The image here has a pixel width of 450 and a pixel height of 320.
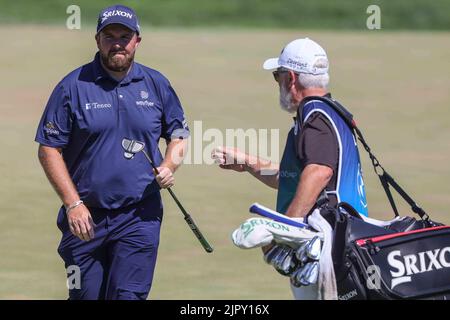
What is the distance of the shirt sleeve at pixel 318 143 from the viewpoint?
6340mm

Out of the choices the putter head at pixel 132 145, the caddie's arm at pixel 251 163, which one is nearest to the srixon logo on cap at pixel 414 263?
the caddie's arm at pixel 251 163

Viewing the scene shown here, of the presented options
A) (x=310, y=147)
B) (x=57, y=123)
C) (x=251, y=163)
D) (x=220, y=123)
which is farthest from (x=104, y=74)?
(x=220, y=123)

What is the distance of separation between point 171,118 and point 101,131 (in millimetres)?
535

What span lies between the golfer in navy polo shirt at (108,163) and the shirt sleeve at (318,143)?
3.96ft

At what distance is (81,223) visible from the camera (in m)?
7.19

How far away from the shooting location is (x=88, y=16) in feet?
90.9

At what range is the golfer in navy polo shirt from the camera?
24.0ft

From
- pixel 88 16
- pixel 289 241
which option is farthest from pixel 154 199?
pixel 88 16

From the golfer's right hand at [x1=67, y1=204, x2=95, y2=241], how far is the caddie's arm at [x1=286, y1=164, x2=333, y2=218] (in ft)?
4.76

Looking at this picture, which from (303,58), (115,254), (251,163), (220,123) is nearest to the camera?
(303,58)

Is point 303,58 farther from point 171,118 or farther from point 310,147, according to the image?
point 171,118

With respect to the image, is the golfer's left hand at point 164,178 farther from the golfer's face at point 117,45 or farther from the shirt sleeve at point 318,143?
the shirt sleeve at point 318,143

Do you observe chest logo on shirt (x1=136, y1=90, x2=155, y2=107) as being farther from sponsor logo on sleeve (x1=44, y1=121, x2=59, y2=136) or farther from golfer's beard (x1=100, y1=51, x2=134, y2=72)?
sponsor logo on sleeve (x1=44, y1=121, x2=59, y2=136)

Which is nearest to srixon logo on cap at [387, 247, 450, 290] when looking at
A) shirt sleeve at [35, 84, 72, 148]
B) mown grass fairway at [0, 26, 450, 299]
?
shirt sleeve at [35, 84, 72, 148]
